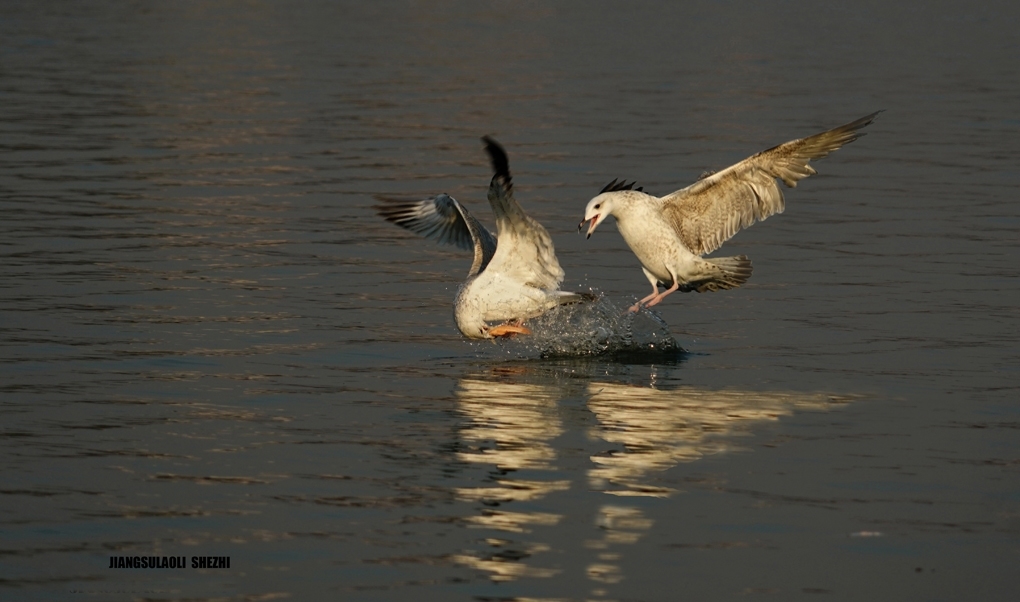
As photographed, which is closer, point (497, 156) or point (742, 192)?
point (497, 156)

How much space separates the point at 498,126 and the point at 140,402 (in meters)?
14.4

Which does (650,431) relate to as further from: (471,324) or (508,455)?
(471,324)

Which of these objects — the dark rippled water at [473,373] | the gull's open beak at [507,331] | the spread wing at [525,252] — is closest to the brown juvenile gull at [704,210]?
the dark rippled water at [473,373]

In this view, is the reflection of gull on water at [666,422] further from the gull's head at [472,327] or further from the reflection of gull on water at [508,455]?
the gull's head at [472,327]

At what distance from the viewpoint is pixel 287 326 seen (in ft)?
38.5

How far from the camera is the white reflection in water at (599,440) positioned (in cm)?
699

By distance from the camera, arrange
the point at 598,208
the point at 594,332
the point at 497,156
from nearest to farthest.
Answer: the point at 497,156, the point at 594,332, the point at 598,208

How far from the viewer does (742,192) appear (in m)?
12.1

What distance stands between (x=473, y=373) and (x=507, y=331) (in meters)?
0.55

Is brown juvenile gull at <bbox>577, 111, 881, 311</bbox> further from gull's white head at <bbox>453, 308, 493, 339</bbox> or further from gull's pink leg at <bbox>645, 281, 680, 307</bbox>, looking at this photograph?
gull's white head at <bbox>453, 308, 493, 339</bbox>

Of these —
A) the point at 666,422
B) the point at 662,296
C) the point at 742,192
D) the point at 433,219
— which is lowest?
the point at 666,422

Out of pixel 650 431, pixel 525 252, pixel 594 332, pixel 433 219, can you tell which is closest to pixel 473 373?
pixel 525 252

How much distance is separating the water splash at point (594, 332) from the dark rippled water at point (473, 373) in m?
0.14

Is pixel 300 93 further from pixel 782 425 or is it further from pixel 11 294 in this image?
pixel 782 425
